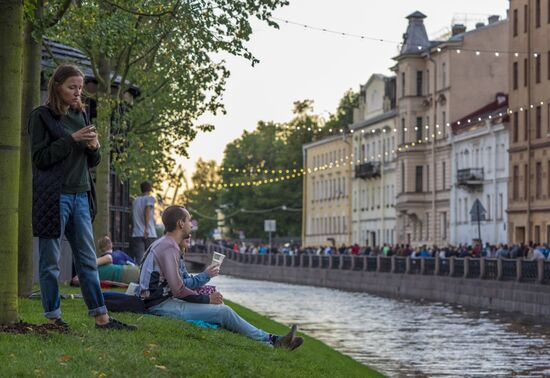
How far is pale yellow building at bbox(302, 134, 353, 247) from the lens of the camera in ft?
428

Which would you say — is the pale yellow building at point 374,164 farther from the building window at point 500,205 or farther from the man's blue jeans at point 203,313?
the man's blue jeans at point 203,313

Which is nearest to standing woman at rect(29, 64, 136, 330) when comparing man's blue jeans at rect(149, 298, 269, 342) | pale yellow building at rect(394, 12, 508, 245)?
man's blue jeans at rect(149, 298, 269, 342)

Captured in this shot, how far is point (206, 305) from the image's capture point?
15344 millimetres

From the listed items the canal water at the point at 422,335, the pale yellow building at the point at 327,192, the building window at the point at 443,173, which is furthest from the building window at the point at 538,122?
the pale yellow building at the point at 327,192

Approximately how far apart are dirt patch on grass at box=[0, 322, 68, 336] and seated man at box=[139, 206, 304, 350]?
6.55 feet

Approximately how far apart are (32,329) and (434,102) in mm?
92257

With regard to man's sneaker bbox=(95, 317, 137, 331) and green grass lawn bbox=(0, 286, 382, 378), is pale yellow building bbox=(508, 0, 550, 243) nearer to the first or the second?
green grass lawn bbox=(0, 286, 382, 378)

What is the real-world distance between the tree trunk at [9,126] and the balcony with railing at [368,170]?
105235mm

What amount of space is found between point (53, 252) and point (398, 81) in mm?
98435

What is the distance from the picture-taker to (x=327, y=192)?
138 m

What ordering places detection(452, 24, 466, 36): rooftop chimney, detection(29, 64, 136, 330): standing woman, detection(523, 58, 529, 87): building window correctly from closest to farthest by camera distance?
detection(29, 64, 136, 330): standing woman
detection(523, 58, 529, 87): building window
detection(452, 24, 466, 36): rooftop chimney

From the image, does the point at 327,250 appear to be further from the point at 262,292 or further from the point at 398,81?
the point at 262,292

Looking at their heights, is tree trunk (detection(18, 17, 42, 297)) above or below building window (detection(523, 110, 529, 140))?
below

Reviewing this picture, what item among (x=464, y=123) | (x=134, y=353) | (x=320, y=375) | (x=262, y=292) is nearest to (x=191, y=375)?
(x=134, y=353)
